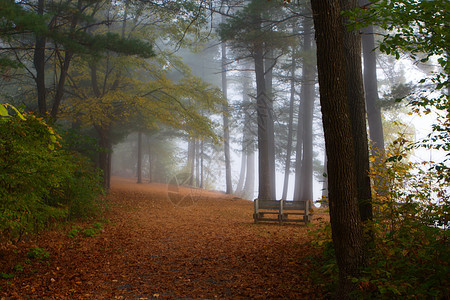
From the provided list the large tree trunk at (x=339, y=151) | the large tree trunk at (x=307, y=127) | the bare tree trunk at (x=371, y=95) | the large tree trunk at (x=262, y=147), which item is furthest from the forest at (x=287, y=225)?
the large tree trunk at (x=307, y=127)

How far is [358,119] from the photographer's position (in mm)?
5234

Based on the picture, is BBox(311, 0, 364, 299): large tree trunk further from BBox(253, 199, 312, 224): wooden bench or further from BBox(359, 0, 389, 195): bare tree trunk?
BBox(359, 0, 389, 195): bare tree trunk

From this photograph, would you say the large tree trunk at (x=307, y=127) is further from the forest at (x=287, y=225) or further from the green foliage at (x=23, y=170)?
the green foliage at (x=23, y=170)

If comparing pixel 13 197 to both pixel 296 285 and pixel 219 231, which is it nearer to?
pixel 296 285

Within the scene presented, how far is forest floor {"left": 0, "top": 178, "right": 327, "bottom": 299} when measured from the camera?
180 inches

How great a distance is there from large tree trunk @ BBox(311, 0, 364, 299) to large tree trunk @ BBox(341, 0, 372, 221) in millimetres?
1286

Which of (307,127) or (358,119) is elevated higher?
(307,127)

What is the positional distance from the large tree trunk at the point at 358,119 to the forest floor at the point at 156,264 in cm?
105

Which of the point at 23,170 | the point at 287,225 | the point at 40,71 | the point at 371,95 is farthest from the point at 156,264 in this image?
the point at 371,95

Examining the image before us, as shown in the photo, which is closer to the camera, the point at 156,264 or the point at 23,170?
the point at 23,170

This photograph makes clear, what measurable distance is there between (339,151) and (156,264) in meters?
3.81

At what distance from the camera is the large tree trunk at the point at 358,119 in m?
5.10

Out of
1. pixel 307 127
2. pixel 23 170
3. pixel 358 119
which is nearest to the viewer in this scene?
pixel 358 119

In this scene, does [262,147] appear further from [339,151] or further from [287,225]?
[339,151]
